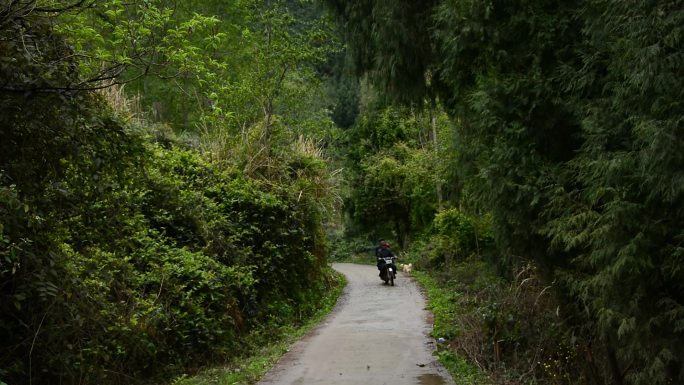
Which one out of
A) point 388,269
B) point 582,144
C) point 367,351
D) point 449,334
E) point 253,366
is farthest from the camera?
point 388,269

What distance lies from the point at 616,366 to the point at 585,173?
284cm

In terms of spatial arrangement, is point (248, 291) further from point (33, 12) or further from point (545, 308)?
point (33, 12)

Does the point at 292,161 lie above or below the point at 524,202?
above

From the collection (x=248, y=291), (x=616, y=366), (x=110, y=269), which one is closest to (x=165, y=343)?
(x=110, y=269)

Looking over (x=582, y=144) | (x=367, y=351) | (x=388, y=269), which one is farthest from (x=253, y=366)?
(x=388, y=269)

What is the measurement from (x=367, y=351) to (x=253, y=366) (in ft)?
6.85

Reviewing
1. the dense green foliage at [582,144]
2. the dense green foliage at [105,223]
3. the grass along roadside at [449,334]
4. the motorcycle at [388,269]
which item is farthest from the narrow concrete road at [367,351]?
the motorcycle at [388,269]

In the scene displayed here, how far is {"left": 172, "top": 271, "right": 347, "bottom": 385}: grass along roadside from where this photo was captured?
895 centimetres

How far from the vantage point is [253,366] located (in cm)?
1011

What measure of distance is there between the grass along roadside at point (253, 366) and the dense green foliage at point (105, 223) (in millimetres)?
400

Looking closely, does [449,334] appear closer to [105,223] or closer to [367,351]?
[367,351]

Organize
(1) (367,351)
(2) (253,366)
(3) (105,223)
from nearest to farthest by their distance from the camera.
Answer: (3) (105,223)
(2) (253,366)
(1) (367,351)

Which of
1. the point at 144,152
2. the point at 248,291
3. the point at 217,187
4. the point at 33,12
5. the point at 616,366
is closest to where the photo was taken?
the point at 33,12

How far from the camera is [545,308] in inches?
396
